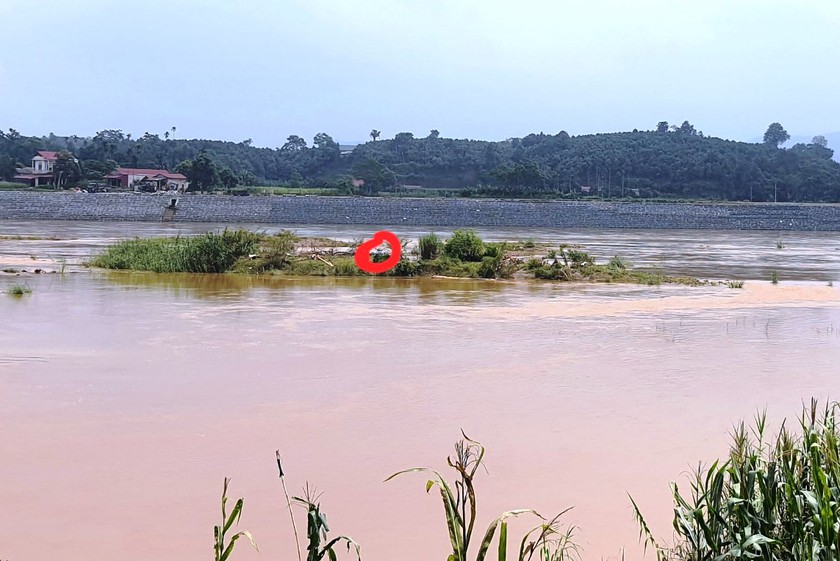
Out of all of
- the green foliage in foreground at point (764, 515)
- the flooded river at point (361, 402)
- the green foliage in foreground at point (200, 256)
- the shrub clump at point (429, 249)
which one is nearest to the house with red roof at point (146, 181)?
the green foliage in foreground at point (200, 256)

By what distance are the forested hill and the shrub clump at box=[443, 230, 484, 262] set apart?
49.3 meters

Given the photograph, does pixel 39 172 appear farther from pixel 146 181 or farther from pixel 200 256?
pixel 200 256

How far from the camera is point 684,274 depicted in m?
24.4

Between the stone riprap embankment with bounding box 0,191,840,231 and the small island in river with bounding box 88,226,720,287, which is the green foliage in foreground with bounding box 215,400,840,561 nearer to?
the small island in river with bounding box 88,226,720,287

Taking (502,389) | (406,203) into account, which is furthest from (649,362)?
(406,203)

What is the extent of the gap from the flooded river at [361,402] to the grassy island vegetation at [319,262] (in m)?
3.33

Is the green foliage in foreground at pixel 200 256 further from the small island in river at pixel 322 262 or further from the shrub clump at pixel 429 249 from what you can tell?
the shrub clump at pixel 429 249

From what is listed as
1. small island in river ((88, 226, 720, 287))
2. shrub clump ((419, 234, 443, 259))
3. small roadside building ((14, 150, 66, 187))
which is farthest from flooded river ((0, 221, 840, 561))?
small roadside building ((14, 150, 66, 187))

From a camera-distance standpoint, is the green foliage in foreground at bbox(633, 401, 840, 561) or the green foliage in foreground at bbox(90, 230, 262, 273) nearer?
the green foliage in foreground at bbox(633, 401, 840, 561)

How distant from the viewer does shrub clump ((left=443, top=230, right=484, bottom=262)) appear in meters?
23.0

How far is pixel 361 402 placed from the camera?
29.5ft

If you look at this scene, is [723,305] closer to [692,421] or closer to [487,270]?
[487,270]

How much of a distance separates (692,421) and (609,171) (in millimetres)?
85291

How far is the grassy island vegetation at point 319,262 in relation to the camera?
841 inches
